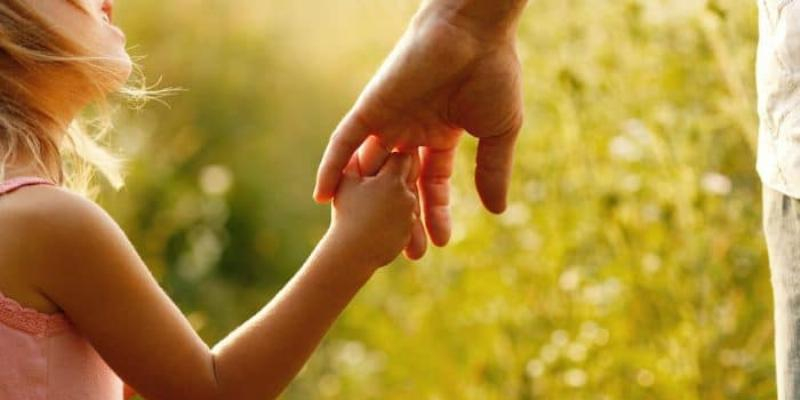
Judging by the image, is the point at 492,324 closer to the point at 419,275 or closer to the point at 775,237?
the point at 419,275

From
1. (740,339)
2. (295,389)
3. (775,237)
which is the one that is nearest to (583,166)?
(740,339)

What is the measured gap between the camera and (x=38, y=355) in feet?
5.31

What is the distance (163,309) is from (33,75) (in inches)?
12.2

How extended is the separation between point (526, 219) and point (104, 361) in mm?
1714

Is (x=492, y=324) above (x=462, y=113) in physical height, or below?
below

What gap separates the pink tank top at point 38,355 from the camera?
1604mm

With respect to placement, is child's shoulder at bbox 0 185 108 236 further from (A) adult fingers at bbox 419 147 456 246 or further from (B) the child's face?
(A) adult fingers at bbox 419 147 456 246

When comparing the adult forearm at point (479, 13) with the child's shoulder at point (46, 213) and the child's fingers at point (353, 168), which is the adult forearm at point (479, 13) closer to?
the child's fingers at point (353, 168)

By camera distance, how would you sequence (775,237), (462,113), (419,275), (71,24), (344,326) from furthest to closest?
1. (344,326)
2. (419,275)
3. (462,113)
4. (71,24)
5. (775,237)

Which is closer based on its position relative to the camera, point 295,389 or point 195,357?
→ point 195,357

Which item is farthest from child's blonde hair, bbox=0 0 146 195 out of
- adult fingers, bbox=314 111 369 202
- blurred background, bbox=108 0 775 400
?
blurred background, bbox=108 0 775 400

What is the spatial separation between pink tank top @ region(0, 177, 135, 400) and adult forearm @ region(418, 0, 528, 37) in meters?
0.52

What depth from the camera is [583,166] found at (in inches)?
120

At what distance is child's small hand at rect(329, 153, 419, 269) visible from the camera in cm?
173
